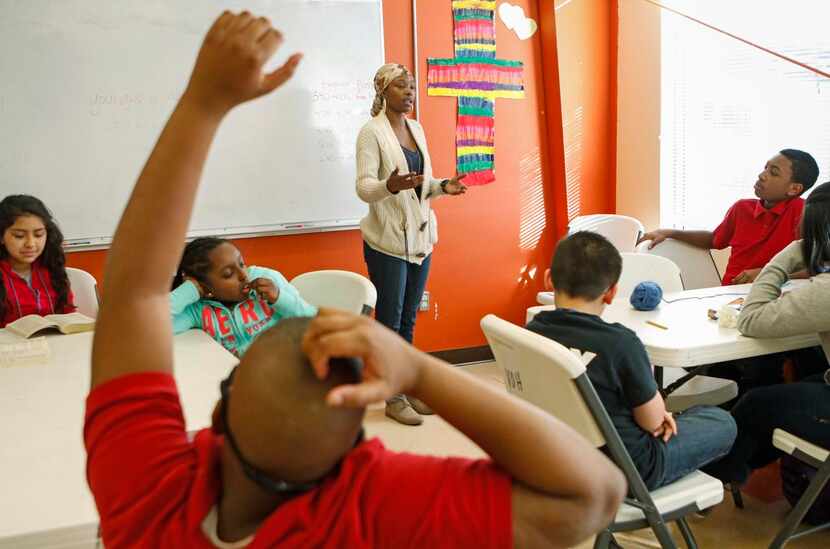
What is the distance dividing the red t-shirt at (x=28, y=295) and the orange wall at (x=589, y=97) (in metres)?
2.97

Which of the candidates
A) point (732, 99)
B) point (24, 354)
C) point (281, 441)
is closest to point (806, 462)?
point (281, 441)

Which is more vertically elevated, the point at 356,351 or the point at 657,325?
the point at 356,351

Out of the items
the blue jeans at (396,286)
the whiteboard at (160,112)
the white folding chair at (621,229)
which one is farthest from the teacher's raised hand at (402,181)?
the white folding chair at (621,229)

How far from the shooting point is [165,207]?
66 cm

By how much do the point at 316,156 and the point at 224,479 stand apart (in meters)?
3.40

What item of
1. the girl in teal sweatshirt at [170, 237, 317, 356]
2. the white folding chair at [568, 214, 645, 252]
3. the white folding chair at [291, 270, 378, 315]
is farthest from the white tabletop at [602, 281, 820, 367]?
the white folding chair at [568, 214, 645, 252]

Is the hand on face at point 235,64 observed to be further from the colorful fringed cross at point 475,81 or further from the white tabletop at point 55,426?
the colorful fringed cross at point 475,81

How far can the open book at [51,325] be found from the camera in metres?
2.32

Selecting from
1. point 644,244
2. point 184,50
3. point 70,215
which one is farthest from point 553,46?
point 70,215

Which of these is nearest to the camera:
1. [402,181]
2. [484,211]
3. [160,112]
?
[402,181]

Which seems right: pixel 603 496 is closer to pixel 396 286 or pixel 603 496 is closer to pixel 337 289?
pixel 337 289

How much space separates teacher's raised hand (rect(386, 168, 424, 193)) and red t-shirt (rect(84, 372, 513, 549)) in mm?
2381

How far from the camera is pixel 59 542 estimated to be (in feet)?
3.31

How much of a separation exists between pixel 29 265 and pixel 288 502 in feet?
8.68
